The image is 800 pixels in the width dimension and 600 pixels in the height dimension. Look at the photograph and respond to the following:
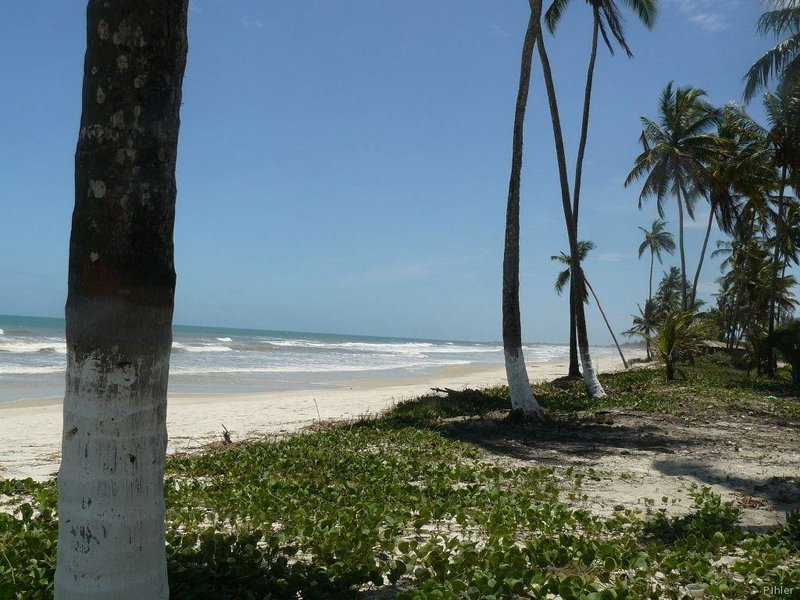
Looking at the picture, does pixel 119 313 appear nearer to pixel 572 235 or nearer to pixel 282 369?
pixel 572 235

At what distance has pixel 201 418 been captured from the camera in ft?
47.7

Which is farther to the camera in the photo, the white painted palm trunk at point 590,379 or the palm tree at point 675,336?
the palm tree at point 675,336

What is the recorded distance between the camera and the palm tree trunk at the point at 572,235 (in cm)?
1675

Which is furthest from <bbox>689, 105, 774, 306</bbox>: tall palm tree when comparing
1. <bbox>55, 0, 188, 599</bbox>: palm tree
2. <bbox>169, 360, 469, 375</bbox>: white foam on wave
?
<bbox>55, 0, 188, 599</bbox>: palm tree

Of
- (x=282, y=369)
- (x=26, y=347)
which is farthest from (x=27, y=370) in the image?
(x=26, y=347)

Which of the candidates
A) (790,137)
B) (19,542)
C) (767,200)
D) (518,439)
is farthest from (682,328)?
(19,542)

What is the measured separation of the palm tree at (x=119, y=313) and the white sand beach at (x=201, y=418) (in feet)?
19.1

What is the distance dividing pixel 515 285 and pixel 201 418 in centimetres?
713

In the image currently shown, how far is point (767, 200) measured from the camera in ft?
102

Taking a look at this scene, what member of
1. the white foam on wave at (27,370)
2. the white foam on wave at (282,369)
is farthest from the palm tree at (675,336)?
the white foam on wave at (27,370)

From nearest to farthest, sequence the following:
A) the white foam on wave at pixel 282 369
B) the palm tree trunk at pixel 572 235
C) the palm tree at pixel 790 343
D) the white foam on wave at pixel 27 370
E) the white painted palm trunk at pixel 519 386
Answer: the white painted palm trunk at pixel 519 386
the palm tree trunk at pixel 572 235
the palm tree at pixel 790 343
the white foam on wave at pixel 27 370
the white foam on wave at pixel 282 369

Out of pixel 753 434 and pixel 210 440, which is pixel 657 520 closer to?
pixel 753 434

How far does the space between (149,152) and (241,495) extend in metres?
4.02

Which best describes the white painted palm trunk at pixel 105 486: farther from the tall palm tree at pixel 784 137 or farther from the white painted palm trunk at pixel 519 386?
the tall palm tree at pixel 784 137
